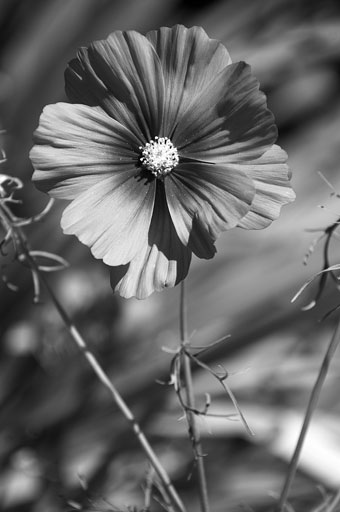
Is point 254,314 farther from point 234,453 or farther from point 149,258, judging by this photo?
point 149,258

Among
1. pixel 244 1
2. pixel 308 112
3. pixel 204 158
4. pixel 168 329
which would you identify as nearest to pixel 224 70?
pixel 204 158

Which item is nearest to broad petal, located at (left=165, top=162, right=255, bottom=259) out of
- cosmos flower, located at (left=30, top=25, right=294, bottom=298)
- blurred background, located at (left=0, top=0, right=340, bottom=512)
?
cosmos flower, located at (left=30, top=25, right=294, bottom=298)

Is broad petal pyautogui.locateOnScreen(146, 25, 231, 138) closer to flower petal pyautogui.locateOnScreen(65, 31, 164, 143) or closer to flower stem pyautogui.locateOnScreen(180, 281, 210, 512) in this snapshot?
flower petal pyautogui.locateOnScreen(65, 31, 164, 143)

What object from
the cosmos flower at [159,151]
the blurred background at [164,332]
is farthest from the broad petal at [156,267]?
the blurred background at [164,332]

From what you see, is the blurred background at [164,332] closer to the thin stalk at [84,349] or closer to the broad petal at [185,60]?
the thin stalk at [84,349]

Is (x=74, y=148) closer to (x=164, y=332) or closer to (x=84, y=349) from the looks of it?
(x=84, y=349)

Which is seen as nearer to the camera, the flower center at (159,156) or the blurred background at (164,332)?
the flower center at (159,156)
